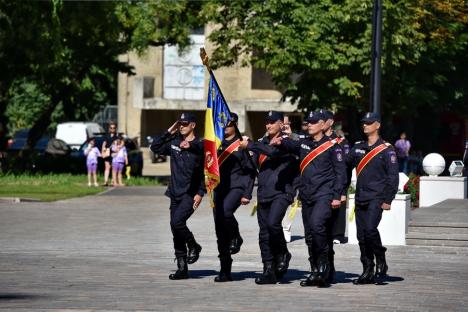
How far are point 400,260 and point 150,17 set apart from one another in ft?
89.7

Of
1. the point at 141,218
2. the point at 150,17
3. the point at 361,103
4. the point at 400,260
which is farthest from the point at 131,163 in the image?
the point at 400,260

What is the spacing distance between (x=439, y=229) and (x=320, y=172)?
6778 mm

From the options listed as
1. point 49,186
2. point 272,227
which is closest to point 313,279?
point 272,227

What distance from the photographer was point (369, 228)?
1560 centimetres

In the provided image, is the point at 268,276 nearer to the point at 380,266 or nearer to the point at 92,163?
the point at 380,266

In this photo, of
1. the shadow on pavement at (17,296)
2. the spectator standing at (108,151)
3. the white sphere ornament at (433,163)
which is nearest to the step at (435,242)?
the white sphere ornament at (433,163)

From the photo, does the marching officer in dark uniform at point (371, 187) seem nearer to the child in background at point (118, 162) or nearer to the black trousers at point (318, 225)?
the black trousers at point (318, 225)

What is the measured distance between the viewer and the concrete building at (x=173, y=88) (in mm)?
77562

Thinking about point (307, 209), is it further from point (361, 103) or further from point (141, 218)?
point (361, 103)

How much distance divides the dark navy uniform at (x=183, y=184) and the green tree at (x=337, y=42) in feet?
82.0

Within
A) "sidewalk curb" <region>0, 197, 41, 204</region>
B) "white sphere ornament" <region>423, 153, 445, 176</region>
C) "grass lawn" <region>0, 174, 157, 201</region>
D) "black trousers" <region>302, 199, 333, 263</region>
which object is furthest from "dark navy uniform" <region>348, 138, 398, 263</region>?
"grass lawn" <region>0, 174, 157, 201</region>

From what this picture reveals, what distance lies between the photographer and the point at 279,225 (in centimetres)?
1520

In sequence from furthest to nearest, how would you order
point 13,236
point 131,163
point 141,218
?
1. point 131,163
2. point 141,218
3. point 13,236

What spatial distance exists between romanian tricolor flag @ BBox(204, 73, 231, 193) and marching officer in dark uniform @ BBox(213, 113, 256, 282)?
0.14 meters
